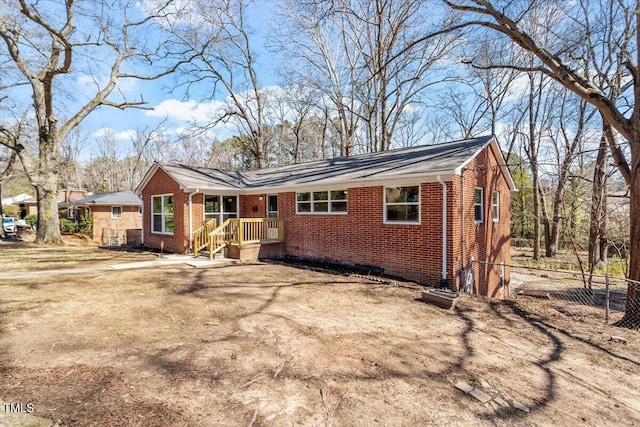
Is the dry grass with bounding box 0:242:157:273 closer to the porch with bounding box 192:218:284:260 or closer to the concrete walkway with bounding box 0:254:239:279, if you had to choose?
the concrete walkway with bounding box 0:254:239:279

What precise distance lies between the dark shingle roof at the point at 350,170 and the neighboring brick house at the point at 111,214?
1089cm

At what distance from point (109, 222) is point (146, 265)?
1745 cm

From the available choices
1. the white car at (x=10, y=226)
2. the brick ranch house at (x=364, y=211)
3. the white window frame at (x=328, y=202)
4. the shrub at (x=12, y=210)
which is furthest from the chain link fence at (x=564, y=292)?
the shrub at (x=12, y=210)

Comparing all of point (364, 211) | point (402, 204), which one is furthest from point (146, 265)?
point (402, 204)

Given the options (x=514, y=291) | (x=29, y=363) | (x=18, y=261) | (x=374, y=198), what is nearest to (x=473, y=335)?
(x=374, y=198)

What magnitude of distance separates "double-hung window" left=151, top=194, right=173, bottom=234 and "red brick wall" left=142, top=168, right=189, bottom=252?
228 millimetres

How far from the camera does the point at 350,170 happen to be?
38.5ft

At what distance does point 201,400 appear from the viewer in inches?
121

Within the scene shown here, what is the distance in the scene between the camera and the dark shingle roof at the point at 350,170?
927 centimetres

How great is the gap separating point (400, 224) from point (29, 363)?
8239mm

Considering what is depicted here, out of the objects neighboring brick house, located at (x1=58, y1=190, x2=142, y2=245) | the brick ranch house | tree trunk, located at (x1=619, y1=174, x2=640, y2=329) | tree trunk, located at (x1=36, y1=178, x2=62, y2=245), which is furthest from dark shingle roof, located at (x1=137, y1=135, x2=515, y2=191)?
neighboring brick house, located at (x1=58, y1=190, x2=142, y2=245)

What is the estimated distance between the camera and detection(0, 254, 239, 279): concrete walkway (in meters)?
8.58

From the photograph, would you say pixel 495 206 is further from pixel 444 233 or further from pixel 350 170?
pixel 350 170

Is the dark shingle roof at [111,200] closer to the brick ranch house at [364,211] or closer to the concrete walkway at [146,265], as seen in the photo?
the brick ranch house at [364,211]
